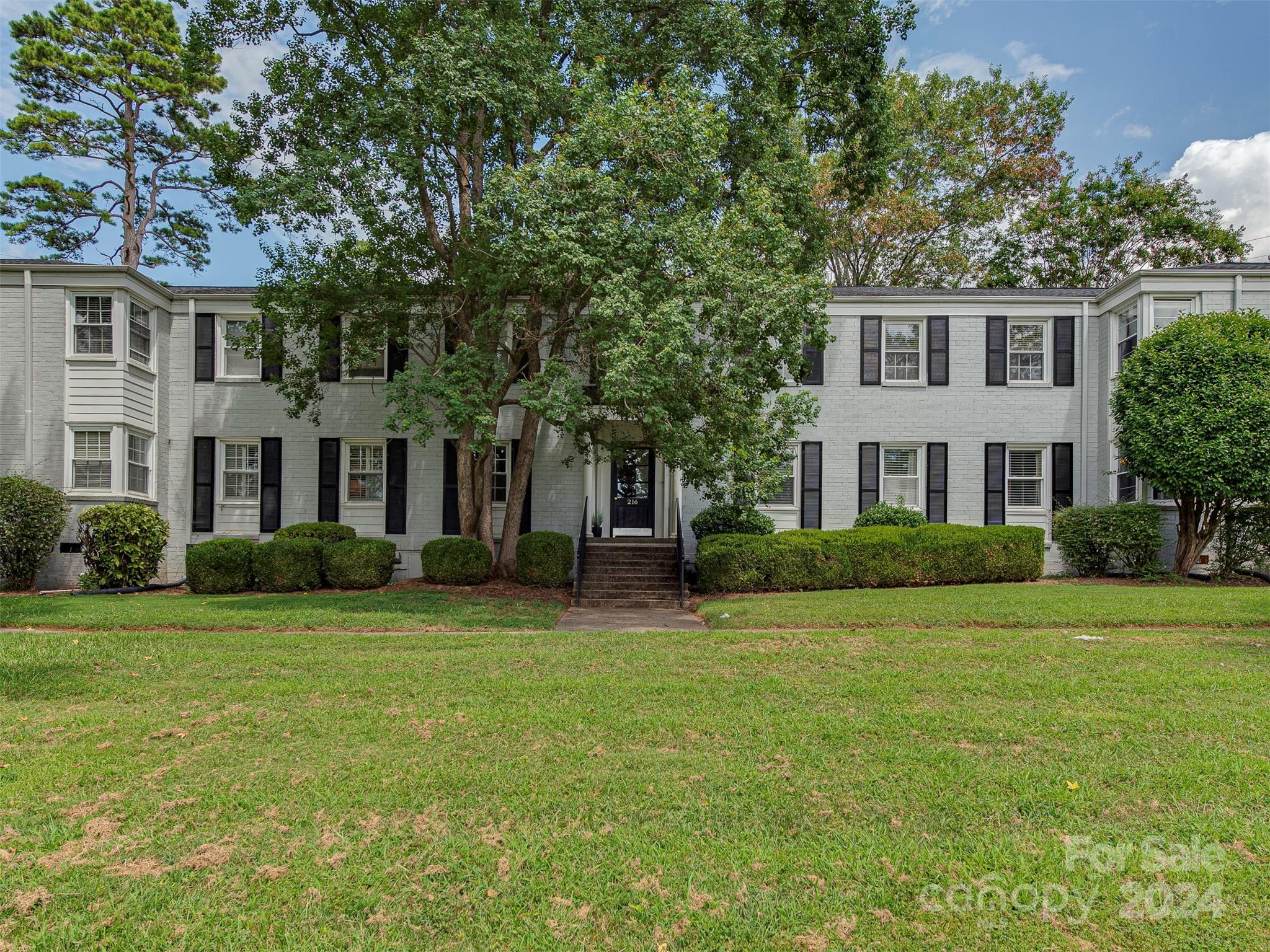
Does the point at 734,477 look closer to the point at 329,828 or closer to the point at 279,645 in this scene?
the point at 279,645

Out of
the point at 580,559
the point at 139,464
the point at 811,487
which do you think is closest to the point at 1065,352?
the point at 811,487

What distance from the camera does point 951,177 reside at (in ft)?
83.8

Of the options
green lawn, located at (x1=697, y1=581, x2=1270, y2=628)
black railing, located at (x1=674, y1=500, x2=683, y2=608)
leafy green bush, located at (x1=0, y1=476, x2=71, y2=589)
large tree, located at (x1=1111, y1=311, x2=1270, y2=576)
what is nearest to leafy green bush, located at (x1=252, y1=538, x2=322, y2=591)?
leafy green bush, located at (x1=0, y1=476, x2=71, y2=589)

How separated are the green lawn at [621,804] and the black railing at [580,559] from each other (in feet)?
21.0

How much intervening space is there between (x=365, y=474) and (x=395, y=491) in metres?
0.84

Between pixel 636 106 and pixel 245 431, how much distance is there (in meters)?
11.4

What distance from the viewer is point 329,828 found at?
3766 millimetres

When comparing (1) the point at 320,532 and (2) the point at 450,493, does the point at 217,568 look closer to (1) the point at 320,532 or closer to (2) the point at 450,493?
(1) the point at 320,532

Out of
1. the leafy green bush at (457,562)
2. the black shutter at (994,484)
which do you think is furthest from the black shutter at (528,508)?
the black shutter at (994,484)

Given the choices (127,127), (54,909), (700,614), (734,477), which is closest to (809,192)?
(734,477)

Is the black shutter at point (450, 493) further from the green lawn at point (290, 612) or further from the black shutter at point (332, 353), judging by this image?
the green lawn at point (290, 612)

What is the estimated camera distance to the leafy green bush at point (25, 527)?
14305mm

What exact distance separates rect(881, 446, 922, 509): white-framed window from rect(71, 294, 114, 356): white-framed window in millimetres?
16585

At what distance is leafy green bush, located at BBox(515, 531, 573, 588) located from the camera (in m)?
14.4
